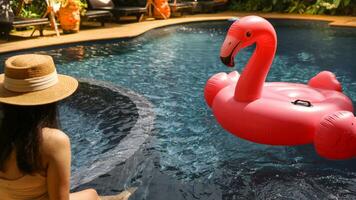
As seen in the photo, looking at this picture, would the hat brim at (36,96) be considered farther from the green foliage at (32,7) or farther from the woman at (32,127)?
the green foliage at (32,7)

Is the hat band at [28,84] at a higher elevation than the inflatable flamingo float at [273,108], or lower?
higher

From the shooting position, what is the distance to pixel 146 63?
8.37 meters

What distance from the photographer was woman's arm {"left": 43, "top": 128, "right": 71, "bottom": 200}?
1892 millimetres

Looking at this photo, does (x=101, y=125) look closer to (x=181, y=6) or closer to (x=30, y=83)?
(x=30, y=83)

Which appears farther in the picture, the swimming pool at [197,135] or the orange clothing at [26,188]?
the swimming pool at [197,135]

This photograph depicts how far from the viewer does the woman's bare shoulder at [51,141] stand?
1884 mm

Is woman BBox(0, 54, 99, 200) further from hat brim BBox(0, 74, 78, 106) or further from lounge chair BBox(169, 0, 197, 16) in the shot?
lounge chair BBox(169, 0, 197, 16)

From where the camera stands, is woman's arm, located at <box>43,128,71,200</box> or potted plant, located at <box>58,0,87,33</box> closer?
woman's arm, located at <box>43,128,71,200</box>

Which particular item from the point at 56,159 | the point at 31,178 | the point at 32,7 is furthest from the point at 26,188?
the point at 32,7

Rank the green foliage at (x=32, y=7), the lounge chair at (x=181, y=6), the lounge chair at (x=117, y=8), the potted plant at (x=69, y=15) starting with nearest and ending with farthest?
the potted plant at (x=69, y=15) < the green foliage at (x=32, y=7) < the lounge chair at (x=117, y=8) < the lounge chair at (x=181, y=6)

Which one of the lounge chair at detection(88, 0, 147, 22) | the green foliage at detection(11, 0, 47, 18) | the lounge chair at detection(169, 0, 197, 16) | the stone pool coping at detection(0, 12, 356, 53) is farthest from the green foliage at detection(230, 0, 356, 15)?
the green foliage at detection(11, 0, 47, 18)

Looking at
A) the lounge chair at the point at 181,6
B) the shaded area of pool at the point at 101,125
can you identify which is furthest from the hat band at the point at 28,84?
the lounge chair at the point at 181,6

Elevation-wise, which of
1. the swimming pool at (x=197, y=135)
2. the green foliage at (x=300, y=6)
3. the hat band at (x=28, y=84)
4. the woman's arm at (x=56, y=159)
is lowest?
the swimming pool at (x=197, y=135)

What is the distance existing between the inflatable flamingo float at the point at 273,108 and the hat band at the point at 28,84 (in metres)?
2.66
